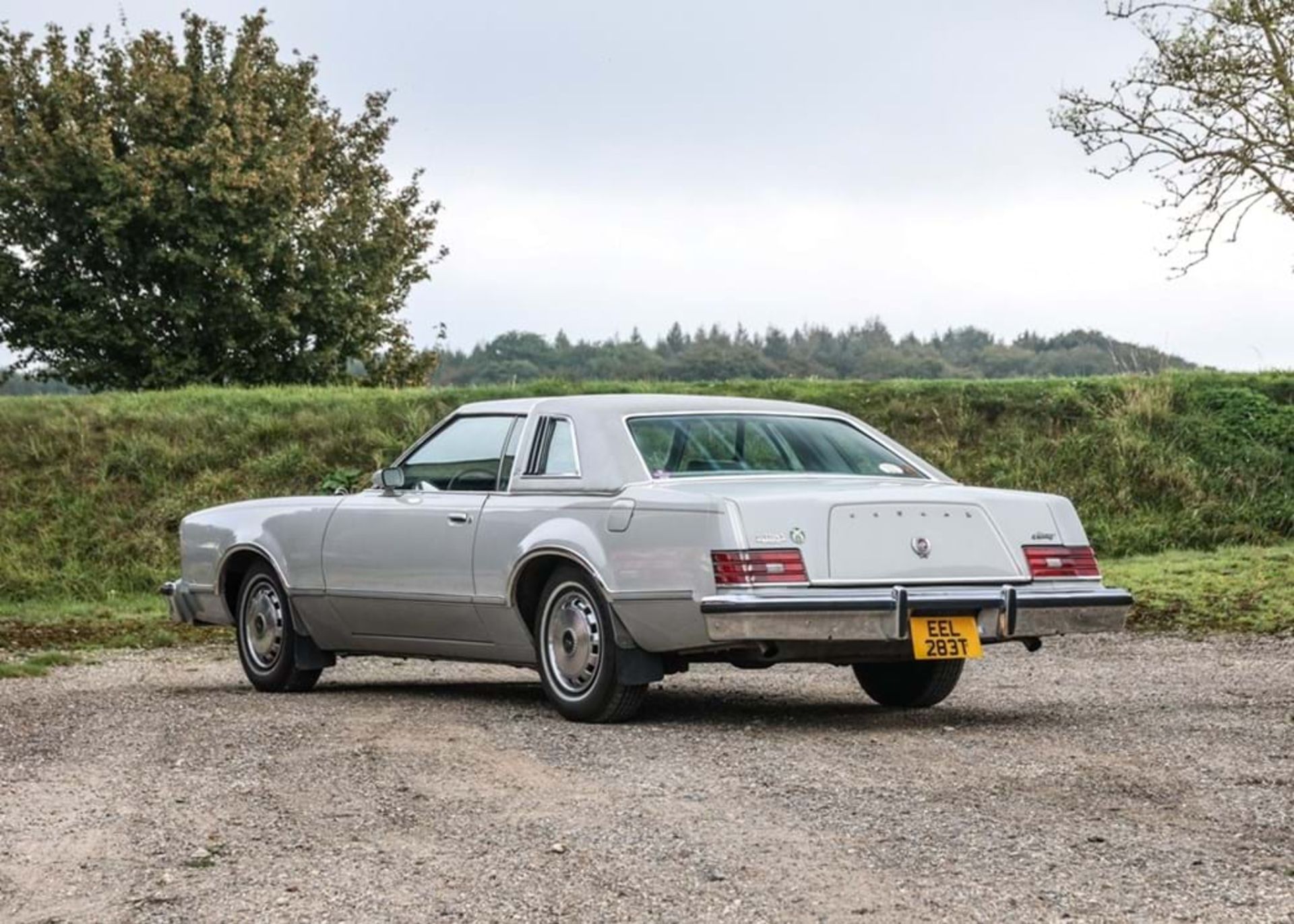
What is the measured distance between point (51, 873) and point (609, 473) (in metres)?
3.98

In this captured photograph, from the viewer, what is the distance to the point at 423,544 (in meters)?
10.3

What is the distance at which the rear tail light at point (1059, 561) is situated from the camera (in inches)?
363

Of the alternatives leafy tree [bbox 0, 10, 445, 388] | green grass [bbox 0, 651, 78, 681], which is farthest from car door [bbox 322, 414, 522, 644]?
leafy tree [bbox 0, 10, 445, 388]

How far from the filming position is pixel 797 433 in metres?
9.98

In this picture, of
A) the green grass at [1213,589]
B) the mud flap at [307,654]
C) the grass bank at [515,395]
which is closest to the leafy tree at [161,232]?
the grass bank at [515,395]

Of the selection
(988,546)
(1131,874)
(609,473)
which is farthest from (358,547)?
(1131,874)

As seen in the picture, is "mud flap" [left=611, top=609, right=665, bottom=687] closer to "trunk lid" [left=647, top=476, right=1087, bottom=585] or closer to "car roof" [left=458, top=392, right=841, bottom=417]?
"trunk lid" [left=647, top=476, right=1087, bottom=585]

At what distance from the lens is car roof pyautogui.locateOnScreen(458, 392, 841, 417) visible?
32.5 ft

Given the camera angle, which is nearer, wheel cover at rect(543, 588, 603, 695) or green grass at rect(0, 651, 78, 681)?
wheel cover at rect(543, 588, 603, 695)

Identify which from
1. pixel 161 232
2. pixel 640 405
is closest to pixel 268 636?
pixel 640 405

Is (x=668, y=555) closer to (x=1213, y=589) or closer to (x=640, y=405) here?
(x=640, y=405)

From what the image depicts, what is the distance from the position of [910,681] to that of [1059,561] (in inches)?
55.5

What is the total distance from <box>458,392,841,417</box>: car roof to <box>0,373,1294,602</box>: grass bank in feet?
40.6

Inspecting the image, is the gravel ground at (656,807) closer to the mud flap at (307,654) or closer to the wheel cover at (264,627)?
the mud flap at (307,654)
